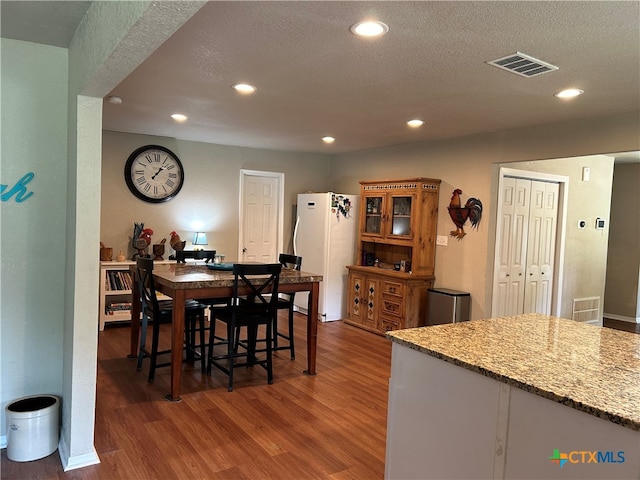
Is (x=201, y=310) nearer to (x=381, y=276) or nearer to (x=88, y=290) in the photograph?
(x=88, y=290)

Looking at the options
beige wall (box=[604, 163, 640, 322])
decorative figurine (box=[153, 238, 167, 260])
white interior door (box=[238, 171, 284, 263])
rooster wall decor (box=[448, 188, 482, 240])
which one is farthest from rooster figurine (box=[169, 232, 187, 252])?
beige wall (box=[604, 163, 640, 322])

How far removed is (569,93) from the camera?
324 cm

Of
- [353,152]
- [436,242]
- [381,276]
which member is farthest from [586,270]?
[353,152]

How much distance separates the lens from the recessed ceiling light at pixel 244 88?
332 centimetres

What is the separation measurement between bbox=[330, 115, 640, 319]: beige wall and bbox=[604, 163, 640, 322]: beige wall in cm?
97

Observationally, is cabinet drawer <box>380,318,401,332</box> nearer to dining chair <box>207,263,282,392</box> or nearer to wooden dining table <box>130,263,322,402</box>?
wooden dining table <box>130,263,322,402</box>

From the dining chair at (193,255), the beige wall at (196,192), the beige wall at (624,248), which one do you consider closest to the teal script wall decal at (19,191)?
the dining chair at (193,255)

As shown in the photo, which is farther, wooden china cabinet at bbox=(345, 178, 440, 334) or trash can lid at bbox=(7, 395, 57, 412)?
wooden china cabinet at bbox=(345, 178, 440, 334)

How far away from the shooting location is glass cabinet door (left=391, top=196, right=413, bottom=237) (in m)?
5.54

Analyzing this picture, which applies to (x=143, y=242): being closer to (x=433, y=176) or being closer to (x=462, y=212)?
(x=433, y=176)

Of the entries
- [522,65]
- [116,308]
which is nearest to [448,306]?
[522,65]

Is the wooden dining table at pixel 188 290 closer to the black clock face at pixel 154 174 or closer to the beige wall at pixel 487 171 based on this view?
the black clock face at pixel 154 174

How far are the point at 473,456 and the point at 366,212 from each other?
15.3ft

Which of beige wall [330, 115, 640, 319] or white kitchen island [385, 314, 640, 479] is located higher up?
beige wall [330, 115, 640, 319]
